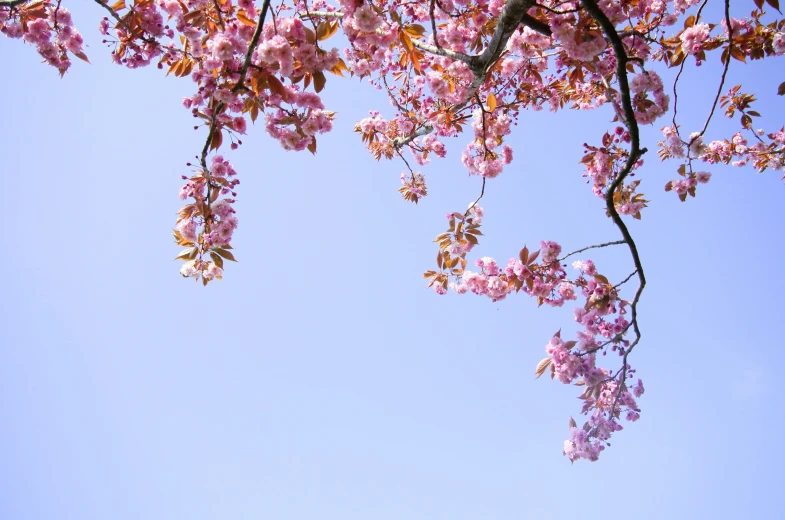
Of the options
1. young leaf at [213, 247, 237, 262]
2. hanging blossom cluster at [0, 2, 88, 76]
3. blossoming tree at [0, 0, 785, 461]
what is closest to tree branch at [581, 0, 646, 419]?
blossoming tree at [0, 0, 785, 461]

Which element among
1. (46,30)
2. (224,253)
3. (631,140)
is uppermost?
(46,30)

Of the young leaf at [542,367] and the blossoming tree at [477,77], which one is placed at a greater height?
the blossoming tree at [477,77]

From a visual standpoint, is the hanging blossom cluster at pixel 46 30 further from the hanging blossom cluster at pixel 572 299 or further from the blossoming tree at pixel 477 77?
the hanging blossom cluster at pixel 572 299

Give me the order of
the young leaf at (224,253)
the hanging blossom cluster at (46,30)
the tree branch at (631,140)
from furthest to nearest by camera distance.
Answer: the hanging blossom cluster at (46,30) < the young leaf at (224,253) < the tree branch at (631,140)

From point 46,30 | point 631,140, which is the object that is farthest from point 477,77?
point 46,30

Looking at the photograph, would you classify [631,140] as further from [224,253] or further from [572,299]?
[224,253]

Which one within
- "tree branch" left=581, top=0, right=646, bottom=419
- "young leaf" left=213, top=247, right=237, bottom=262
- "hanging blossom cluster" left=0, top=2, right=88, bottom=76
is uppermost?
"hanging blossom cluster" left=0, top=2, right=88, bottom=76

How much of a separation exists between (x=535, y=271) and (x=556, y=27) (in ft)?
5.26

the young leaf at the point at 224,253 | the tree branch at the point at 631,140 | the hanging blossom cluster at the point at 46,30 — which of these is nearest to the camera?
the tree branch at the point at 631,140

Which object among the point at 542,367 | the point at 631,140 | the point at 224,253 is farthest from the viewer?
the point at 542,367

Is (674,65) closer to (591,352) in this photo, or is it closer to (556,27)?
(556,27)

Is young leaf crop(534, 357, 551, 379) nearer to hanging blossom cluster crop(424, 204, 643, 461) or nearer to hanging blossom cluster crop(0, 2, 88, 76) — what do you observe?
hanging blossom cluster crop(424, 204, 643, 461)

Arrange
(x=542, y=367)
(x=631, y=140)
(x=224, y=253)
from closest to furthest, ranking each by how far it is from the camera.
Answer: (x=631, y=140) → (x=224, y=253) → (x=542, y=367)

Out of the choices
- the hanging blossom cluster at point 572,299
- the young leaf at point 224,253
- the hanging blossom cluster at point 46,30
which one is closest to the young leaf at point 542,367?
the hanging blossom cluster at point 572,299
